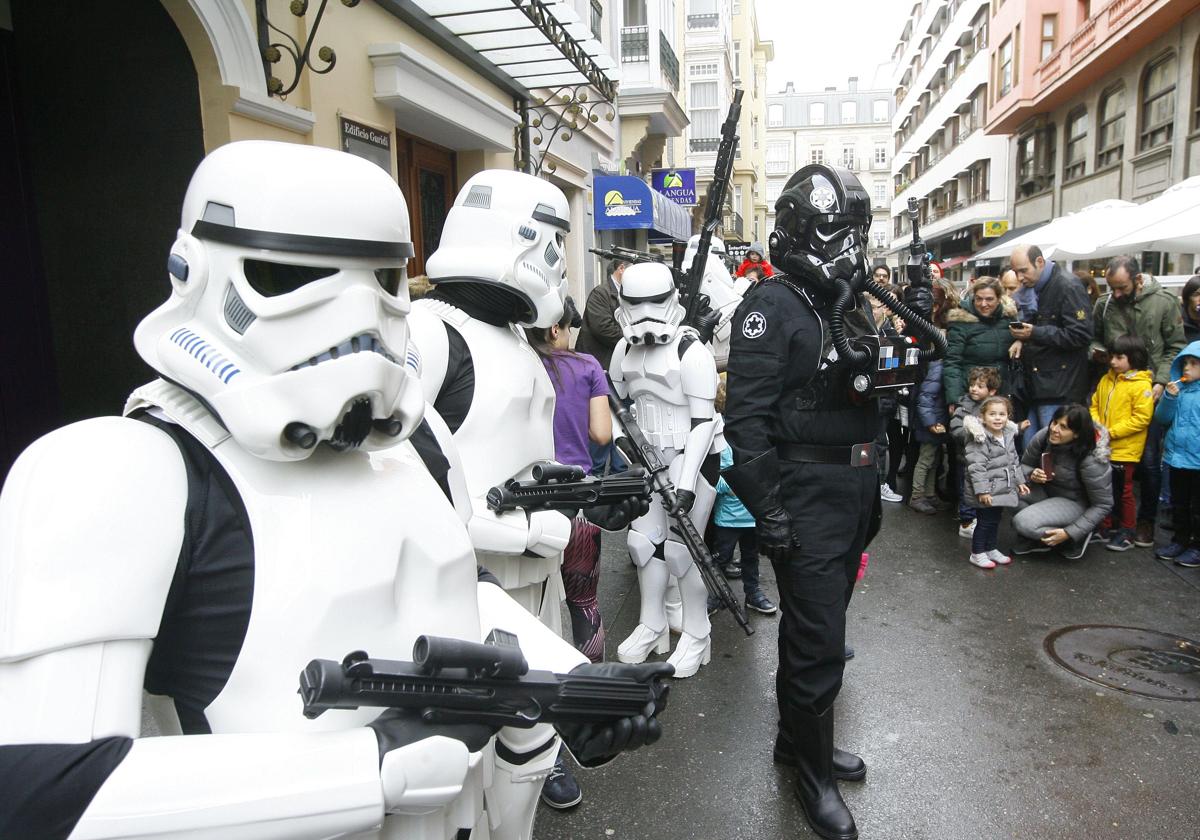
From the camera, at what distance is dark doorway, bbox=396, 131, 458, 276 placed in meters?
6.52

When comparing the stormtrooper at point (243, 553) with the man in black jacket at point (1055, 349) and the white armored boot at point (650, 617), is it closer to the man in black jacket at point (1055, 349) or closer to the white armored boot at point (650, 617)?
the white armored boot at point (650, 617)

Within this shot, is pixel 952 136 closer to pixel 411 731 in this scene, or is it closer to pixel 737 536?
pixel 737 536

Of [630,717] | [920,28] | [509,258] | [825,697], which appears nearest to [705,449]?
[825,697]

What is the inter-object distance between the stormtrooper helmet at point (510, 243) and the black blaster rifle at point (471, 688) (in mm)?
1337

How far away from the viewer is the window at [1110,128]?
19.0 metres

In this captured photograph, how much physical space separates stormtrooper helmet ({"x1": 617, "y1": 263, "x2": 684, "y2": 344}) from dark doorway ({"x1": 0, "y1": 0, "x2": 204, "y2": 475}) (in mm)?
2072

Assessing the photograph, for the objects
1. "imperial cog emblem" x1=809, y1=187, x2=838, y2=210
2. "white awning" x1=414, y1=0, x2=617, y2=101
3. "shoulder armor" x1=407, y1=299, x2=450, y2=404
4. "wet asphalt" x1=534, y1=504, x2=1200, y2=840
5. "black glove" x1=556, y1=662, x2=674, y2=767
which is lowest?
"wet asphalt" x1=534, y1=504, x2=1200, y2=840

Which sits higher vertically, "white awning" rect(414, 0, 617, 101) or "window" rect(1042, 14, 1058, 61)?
"window" rect(1042, 14, 1058, 61)

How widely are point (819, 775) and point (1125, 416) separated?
170 inches

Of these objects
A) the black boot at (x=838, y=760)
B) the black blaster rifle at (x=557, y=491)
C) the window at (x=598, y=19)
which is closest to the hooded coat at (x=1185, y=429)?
the black boot at (x=838, y=760)

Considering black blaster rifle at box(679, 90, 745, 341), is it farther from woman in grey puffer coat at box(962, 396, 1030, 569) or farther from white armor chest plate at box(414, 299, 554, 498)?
white armor chest plate at box(414, 299, 554, 498)

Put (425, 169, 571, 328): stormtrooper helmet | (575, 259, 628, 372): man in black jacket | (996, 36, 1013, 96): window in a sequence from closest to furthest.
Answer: (425, 169, 571, 328): stormtrooper helmet < (575, 259, 628, 372): man in black jacket < (996, 36, 1013, 96): window

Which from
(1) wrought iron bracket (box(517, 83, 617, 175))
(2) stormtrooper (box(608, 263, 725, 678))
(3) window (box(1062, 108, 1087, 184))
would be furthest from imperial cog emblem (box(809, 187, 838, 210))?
(3) window (box(1062, 108, 1087, 184))

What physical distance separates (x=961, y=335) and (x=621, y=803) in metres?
4.86
